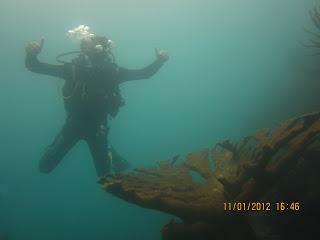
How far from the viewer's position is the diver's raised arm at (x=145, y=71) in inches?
369

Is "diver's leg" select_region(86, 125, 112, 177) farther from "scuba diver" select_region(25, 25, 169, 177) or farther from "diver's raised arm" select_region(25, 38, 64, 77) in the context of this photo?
"diver's raised arm" select_region(25, 38, 64, 77)

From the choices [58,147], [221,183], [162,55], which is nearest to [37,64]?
[58,147]

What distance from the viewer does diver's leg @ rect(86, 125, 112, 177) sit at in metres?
9.27

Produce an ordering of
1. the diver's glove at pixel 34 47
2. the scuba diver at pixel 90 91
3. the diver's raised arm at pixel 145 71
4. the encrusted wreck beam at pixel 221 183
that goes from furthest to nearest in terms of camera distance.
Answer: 1. the diver's raised arm at pixel 145 71
2. the scuba diver at pixel 90 91
3. the diver's glove at pixel 34 47
4. the encrusted wreck beam at pixel 221 183

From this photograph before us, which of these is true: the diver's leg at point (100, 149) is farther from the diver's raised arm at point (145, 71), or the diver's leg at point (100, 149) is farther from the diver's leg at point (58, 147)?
the diver's raised arm at point (145, 71)

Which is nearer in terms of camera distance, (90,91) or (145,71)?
(90,91)

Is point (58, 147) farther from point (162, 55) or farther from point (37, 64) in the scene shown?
point (162, 55)

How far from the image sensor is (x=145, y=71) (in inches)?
380

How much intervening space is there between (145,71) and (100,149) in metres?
2.22

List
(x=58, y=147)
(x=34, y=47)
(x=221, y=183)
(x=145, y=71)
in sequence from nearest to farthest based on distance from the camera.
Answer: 1. (x=221, y=183)
2. (x=34, y=47)
3. (x=58, y=147)
4. (x=145, y=71)

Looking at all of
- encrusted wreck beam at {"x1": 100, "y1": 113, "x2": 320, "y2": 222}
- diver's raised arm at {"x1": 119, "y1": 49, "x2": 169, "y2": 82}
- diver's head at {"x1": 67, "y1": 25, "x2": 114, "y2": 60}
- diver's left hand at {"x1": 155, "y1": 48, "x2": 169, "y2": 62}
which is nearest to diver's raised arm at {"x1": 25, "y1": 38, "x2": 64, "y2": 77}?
diver's head at {"x1": 67, "y1": 25, "x2": 114, "y2": 60}

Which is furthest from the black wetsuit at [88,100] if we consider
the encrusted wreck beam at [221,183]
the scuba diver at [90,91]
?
the encrusted wreck beam at [221,183]

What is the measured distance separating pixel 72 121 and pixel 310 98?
12.7 meters

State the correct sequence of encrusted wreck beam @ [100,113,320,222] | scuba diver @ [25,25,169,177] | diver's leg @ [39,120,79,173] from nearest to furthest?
encrusted wreck beam @ [100,113,320,222]
scuba diver @ [25,25,169,177]
diver's leg @ [39,120,79,173]
